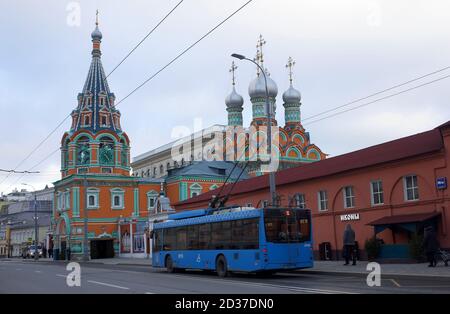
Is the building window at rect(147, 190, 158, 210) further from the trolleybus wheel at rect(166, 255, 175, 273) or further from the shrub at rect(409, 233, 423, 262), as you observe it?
the shrub at rect(409, 233, 423, 262)

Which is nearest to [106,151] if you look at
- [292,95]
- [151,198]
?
[151,198]

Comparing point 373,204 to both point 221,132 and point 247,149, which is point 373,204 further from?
point 221,132

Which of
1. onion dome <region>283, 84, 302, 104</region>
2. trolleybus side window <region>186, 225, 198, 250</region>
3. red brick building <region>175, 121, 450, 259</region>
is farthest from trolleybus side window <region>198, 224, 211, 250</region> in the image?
onion dome <region>283, 84, 302, 104</region>

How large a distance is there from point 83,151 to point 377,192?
4132 centimetres

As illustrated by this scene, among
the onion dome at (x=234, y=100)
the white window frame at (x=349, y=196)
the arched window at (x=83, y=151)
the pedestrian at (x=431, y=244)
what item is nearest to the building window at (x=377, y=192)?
the white window frame at (x=349, y=196)

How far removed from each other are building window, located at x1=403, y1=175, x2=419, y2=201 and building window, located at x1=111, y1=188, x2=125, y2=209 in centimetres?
4165

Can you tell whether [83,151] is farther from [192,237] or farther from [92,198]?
[192,237]

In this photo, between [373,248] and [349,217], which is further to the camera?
[349,217]

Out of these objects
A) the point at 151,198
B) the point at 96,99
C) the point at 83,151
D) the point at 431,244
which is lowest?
the point at 431,244

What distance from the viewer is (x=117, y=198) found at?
6338cm

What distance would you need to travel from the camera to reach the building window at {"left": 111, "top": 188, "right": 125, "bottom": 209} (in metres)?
62.8
